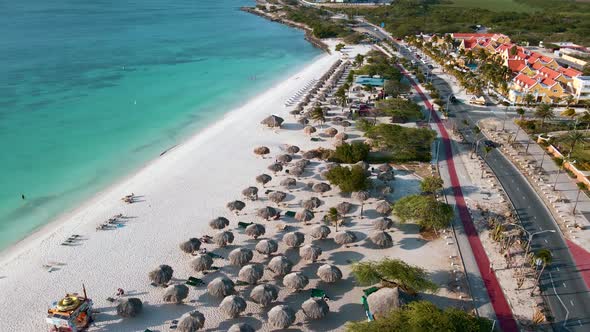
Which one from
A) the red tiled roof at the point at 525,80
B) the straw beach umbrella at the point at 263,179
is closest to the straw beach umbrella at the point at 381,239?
the straw beach umbrella at the point at 263,179

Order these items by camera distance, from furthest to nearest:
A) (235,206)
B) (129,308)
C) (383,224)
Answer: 1. (235,206)
2. (383,224)
3. (129,308)

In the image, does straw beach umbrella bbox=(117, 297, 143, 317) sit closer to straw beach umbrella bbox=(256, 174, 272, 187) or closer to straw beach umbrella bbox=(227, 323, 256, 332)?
straw beach umbrella bbox=(227, 323, 256, 332)

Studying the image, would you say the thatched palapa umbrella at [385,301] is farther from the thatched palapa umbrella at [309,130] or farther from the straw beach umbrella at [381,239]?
the thatched palapa umbrella at [309,130]

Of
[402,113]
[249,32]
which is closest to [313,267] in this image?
[402,113]

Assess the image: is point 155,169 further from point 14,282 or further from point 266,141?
point 14,282

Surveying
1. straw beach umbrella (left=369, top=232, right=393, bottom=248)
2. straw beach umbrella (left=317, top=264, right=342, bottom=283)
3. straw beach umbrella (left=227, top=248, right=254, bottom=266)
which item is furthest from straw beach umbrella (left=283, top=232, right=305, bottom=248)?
straw beach umbrella (left=369, top=232, right=393, bottom=248)

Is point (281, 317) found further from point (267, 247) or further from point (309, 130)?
point (309, 130)

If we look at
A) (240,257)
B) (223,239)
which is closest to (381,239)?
(240,257)
